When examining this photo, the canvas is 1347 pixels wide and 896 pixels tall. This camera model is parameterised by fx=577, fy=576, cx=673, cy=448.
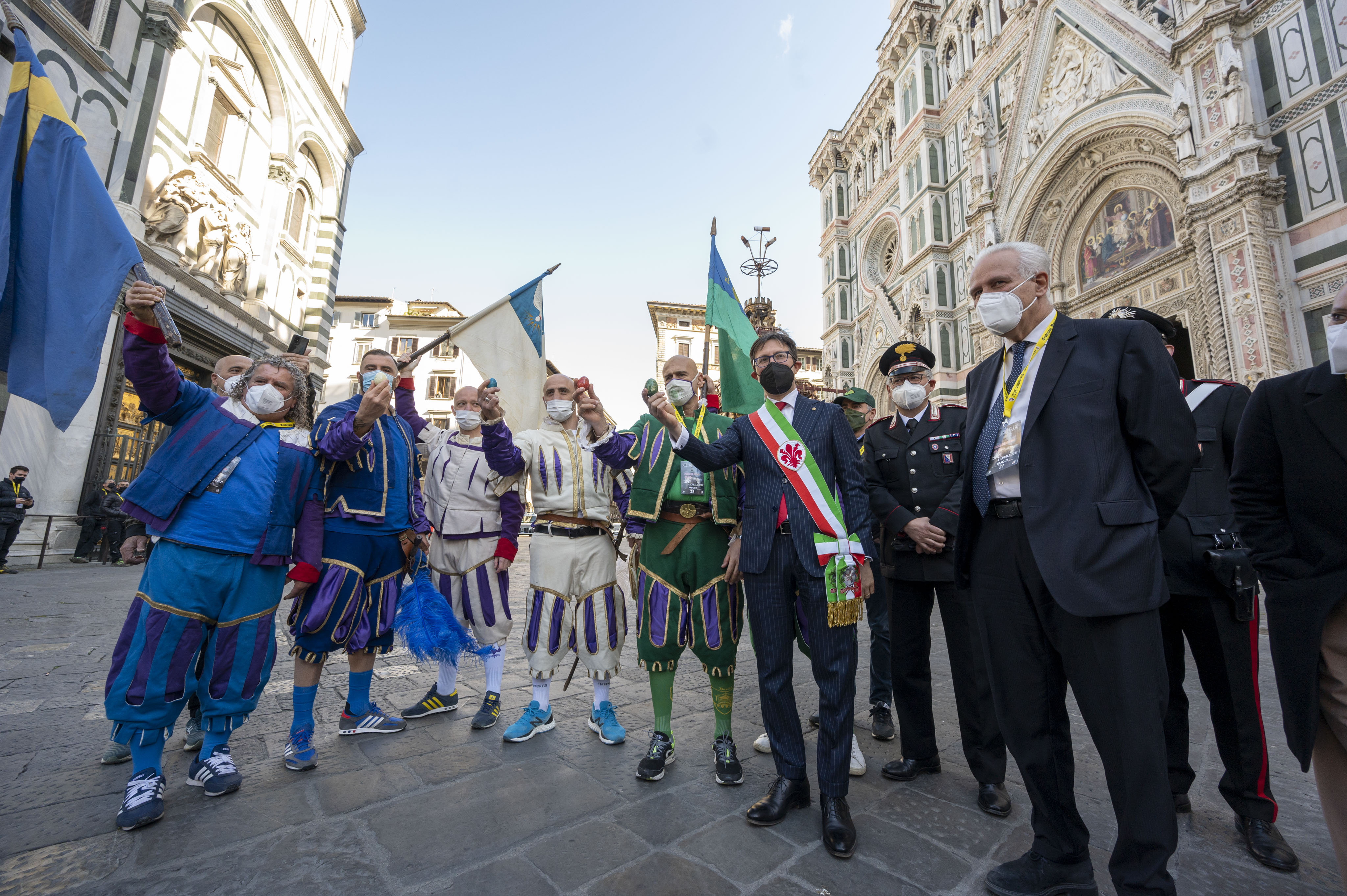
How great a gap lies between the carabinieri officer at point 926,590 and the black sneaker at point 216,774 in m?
3.00

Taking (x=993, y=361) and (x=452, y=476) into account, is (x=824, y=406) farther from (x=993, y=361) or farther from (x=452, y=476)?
(x=452, y=476)

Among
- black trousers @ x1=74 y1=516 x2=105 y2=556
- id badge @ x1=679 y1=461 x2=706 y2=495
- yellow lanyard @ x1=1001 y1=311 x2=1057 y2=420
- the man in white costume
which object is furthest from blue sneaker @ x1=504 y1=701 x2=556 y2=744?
black trousers @ x1=74 y1=516 x2=105 y2=556

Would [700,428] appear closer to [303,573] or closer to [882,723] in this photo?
[882,723]

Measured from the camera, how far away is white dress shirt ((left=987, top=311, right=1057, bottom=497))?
208 cm

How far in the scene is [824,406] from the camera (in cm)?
283

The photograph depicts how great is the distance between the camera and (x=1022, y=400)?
7.07ft

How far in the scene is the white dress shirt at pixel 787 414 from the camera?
2668 mm

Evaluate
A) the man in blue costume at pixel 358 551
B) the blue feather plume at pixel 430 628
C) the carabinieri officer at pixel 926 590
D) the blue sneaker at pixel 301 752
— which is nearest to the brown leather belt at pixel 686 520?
the carabinieri officer at pixel 926 590

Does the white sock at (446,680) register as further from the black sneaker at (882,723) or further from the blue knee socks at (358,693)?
the black sneaker at (882,723)

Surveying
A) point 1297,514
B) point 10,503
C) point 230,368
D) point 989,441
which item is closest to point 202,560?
point 230,368

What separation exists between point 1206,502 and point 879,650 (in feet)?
6.19

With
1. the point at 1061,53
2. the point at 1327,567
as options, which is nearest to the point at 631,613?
the point at 1327,567

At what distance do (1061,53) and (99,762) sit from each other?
2428 centimetres

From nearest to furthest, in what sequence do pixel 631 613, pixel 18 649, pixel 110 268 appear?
pixel 110 268 → pixel 18 649 → pixel 631 613
